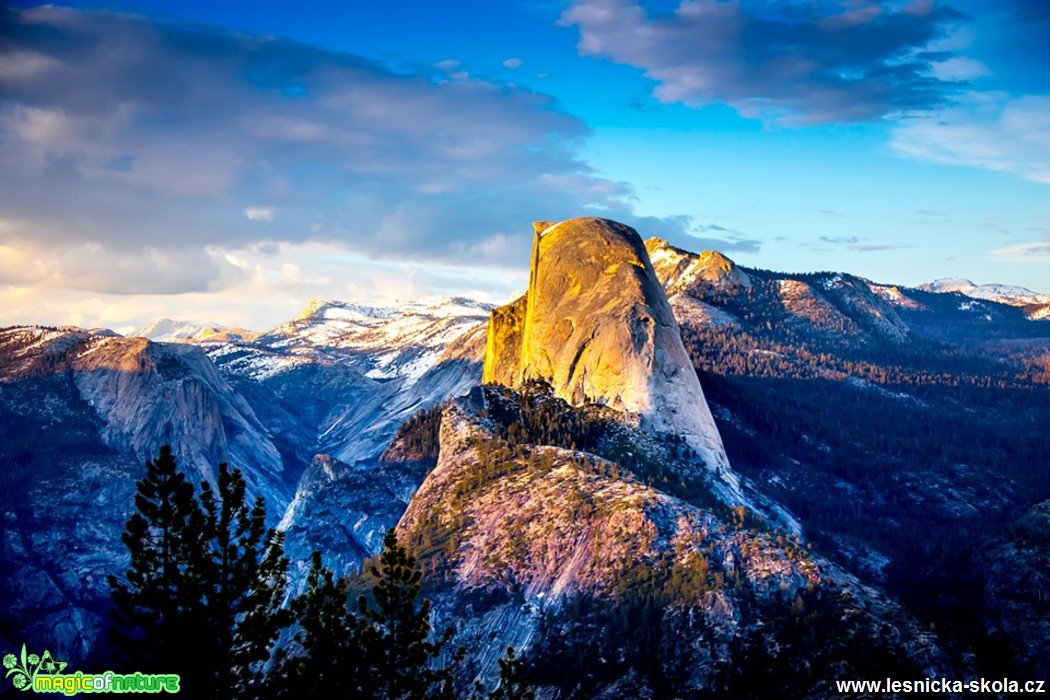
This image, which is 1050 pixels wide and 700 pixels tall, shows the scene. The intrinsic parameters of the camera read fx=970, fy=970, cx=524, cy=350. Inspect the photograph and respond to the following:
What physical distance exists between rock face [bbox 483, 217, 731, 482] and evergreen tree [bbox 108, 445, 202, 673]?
94.3 metres

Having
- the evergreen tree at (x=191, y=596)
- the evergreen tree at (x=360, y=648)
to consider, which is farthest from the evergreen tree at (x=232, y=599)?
the evergreen tree at (x=360, y=648)

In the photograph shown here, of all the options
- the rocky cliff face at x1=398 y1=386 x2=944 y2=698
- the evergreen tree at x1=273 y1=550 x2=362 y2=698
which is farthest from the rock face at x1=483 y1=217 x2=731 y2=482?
the evergreen tree at x1=273 y1=550 x2=362 y2=698

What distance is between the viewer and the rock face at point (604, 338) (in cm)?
13800

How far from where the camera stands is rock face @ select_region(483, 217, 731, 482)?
13800 cm

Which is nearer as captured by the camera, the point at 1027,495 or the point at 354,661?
the point at 354,661

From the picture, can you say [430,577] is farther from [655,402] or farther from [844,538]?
[844,538]

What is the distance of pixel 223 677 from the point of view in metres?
44.2

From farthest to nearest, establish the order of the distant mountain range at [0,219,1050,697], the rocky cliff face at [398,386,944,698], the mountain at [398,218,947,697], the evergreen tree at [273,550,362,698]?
1. the distant mountain range at [0,219,1050,697]
2. the mountain at [398,218,947,697]
3. the rocky cliff face at [398,386,944,698]
4. the evergreen tree at [273,550,362,698]

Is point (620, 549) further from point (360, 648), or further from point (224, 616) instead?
point (224, 616)

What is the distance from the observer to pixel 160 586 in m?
44.2

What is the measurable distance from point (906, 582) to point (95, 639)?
405 ft

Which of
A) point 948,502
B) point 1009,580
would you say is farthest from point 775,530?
point 948,502

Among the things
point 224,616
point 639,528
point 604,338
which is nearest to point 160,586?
point 224,616

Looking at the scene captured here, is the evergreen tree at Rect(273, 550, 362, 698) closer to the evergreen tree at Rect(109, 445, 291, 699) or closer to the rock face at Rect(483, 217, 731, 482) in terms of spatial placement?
the evergreen tree at Rect(109, 445, 291, 699)
